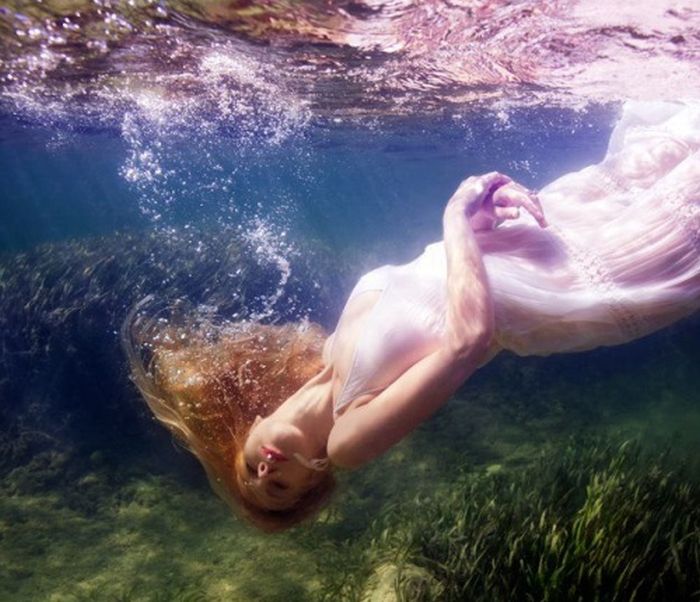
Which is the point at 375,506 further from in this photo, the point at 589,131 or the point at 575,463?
the point at 589,131

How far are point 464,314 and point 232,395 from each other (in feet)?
6.45

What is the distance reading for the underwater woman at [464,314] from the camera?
2.46 meters

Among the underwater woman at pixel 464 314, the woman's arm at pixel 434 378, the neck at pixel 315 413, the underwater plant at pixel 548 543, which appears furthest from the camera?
the underwater plant at pixel 548 543

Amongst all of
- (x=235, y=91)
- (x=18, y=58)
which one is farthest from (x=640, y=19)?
(x=18, y=58)

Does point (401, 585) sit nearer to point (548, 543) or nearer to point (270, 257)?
point (548, 543)

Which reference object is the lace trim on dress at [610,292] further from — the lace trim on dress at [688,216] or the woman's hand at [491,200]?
the lace trim on dress at [688,216]

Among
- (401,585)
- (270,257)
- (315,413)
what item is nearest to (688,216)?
(315,413)

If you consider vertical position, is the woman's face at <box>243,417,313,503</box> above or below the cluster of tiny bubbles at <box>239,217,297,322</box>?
above

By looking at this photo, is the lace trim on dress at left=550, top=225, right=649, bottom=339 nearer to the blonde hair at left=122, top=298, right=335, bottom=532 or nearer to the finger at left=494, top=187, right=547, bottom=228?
the finger at left=494, top=187, right=547, bottom=228

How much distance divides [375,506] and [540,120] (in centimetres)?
1744

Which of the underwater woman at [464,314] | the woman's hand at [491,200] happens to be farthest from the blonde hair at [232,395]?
the woman's hand at [491,200]

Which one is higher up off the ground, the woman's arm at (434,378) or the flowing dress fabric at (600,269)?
the flowing dress fabric at (600,269)

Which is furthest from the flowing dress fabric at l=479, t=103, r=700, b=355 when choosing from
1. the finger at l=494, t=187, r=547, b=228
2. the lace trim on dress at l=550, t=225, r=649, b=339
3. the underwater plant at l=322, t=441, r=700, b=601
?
the underwater plant at l=322, t=441, r=700, b=601

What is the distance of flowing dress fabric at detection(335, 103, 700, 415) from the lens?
8.47 ft
